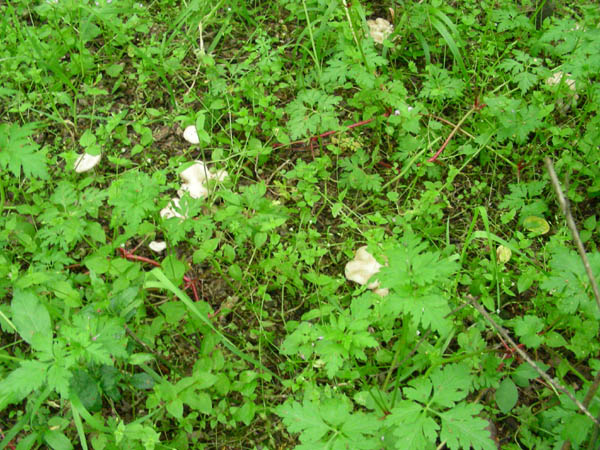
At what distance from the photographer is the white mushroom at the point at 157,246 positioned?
243 centimetres

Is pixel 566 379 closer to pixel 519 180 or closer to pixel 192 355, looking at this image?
pixel 519 180

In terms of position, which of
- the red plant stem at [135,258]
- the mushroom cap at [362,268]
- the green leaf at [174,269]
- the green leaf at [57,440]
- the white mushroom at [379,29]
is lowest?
the green leaf at [57,440]

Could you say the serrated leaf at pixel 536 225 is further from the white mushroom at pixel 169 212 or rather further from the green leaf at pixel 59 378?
the green leaf at pixel 59 378

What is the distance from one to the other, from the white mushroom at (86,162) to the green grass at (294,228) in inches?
1.1

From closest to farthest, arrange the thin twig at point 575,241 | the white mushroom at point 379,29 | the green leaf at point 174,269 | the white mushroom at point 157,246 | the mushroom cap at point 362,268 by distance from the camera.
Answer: the thin twig at point 575,241, the green leaf at point 174,269, the mushroom cap at point 362,268, the white mushroom at point 157,246, the white mushroom at point 379,29

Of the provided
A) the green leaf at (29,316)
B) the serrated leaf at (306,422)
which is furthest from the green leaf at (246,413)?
the green leaf at (29,316)

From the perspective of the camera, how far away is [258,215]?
7.78ft

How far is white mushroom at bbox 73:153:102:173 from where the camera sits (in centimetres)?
260

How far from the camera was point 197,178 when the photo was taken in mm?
2574

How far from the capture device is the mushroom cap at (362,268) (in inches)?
91.4

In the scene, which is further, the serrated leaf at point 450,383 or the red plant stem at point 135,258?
the red plant stem at point 135,258

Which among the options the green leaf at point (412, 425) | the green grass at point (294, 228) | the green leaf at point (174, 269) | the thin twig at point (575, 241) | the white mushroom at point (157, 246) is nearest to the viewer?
the thin twig at point (575, 241)

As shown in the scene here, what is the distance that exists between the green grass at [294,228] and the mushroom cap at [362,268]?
2.5 inches

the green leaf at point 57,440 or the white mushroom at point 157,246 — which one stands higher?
the white mushroom at point 157,246
